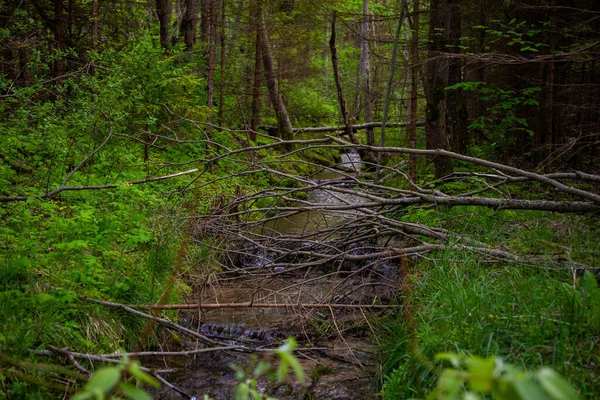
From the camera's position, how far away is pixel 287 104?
19188 millimetres

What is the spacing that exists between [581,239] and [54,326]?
5171 mm

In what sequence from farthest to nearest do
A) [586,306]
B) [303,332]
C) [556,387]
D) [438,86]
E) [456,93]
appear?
[456,93], [438,86], [303,332], [586,306], [556,387]

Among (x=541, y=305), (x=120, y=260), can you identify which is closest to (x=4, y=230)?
(x=120, y=260)

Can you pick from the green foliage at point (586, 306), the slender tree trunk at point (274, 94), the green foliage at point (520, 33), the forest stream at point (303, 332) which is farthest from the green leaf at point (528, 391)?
the slender tree trunk at point (274, 94)

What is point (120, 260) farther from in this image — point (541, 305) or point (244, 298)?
point (541, 305)

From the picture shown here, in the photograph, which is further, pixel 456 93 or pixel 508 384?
pixel 456 93

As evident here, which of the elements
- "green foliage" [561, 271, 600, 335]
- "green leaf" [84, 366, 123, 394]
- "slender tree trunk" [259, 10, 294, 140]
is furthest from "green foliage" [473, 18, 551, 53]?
"green leaf" [84, 366, 123, 394]

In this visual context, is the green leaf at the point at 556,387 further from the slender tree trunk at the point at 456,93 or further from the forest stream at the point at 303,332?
the slender tree trunk at the point at 456,93

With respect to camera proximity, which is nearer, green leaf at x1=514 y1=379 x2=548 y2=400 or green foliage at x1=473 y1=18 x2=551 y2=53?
green leaf at x1=514 y1=379 x2=548 y2=400

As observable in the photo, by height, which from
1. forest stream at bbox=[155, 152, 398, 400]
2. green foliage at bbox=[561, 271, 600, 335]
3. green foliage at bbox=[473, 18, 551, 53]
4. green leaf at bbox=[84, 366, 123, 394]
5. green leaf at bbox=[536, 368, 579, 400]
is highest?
green foliage at bbox=[473, 18, 551, 53]

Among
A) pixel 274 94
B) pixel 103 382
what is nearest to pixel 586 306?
pixel 103 382

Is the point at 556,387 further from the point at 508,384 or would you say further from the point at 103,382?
the point at 103,382

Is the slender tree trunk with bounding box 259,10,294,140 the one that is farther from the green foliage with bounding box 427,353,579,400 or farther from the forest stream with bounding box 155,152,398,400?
the green foliage with bounding box 427,353,579,400

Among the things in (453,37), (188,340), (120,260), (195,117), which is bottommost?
(188,340)
